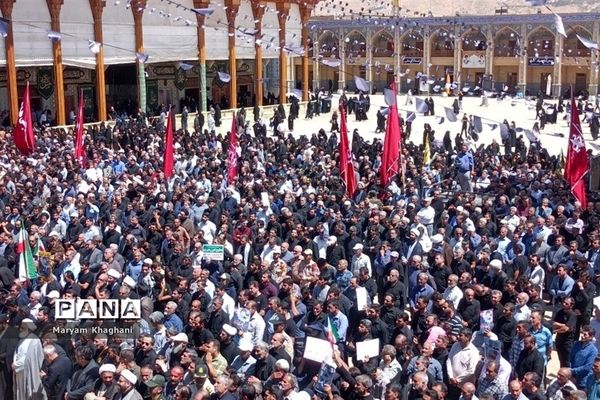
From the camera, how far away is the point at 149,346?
24.2ft

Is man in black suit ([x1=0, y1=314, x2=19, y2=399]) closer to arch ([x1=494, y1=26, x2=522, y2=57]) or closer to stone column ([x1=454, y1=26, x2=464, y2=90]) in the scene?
stone column ([x1=454, y1=26, x2=464, y2=90])

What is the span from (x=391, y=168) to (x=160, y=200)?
14.2 ft

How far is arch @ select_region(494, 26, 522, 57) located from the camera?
5406 centimetres

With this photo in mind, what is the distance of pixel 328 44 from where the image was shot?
193 feet

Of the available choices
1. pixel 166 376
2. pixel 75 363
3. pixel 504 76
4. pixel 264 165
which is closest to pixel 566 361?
pixel 166 376

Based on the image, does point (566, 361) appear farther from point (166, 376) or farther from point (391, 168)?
point (391, 168)

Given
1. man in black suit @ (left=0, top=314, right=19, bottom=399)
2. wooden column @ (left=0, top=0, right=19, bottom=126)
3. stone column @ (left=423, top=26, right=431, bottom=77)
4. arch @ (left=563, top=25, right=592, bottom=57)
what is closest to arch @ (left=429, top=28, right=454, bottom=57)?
stone column @ (left=423, top=26, right=431, bottom=77)

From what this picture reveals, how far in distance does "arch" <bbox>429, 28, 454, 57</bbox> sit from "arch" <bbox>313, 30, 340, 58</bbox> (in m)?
7.13

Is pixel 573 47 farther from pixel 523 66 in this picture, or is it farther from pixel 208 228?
pixel 208 228

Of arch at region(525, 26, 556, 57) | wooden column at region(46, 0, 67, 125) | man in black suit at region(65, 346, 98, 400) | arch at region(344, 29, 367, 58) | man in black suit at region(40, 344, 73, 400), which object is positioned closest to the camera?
man in black suit at region(65, 346, 98, 400)

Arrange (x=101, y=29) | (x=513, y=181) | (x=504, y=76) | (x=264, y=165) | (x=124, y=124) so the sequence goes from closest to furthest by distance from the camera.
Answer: (x=513, y=181)
(x=264, y=165)
(x=124, y=124)
(x=101, y=29)
(x=504, y=76)

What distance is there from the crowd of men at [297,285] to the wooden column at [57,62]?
13154mm

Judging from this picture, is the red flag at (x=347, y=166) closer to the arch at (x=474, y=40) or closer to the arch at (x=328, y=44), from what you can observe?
the arch at (x=474, y=40)

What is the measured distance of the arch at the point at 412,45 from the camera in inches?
2277
